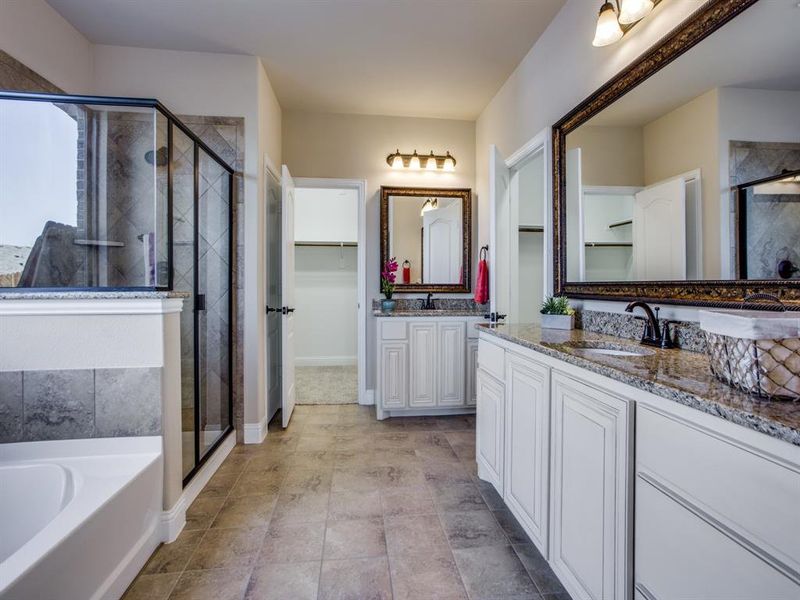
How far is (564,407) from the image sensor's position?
4.33 feet

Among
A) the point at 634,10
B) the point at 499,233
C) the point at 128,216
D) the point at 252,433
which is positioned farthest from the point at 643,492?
the point at 128,216

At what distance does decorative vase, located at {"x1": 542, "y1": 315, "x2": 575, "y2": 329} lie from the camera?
2.01 metres

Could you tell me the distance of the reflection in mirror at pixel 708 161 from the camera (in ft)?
3.69

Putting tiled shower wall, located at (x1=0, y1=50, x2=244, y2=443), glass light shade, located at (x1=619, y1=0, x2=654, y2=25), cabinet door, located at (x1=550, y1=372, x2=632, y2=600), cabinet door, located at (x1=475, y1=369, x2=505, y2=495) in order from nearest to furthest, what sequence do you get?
cabinet door, located at (x1=550, y1=372, x2=632, y2=600)
glass light shade, located at (x1=619, y1=0, x2=654, y2=25)
cabinet door, located at (x1=475, y1=369, x2=505, y2=495)
tiled shower wall, located at (x1=0, y1=50, x2=244, y2=443)

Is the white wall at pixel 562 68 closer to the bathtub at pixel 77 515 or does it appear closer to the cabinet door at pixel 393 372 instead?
the cabinet door at pixel 393 372

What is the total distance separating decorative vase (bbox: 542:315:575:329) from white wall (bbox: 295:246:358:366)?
3736mm

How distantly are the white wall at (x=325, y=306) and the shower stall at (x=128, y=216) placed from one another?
2718 millimetres

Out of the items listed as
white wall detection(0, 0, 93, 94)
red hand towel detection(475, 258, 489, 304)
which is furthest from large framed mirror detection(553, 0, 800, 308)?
white wall detection(0, 0, 93, 94)

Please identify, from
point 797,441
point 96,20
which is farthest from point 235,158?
point 797,441

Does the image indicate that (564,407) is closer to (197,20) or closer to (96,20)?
(197,20)

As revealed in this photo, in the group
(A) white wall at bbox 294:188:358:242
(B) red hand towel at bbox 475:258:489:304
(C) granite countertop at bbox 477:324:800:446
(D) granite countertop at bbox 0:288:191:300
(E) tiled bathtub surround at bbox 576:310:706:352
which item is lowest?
(C) granite countertop at bbox 477:324:800:446

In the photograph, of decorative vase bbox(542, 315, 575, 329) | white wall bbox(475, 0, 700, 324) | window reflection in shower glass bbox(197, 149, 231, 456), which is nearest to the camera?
white wall bbox(475, 0, 700, 324)

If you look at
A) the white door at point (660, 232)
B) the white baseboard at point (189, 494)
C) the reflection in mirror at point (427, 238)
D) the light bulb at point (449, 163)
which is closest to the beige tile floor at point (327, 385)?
the white baseboard at point (189, 494)

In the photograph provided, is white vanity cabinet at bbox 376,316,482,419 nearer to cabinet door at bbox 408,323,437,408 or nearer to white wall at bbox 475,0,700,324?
cabinet door at bbox 408,323,437,408
